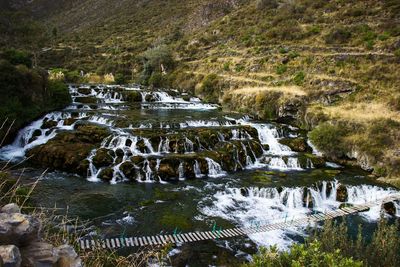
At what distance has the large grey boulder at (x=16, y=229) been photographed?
3.50 meters

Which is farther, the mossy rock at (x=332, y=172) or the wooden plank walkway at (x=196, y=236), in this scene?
the mossy rock at (x=332, y=172)

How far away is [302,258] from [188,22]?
6982 cm

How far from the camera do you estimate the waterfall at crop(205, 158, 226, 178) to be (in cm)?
1939

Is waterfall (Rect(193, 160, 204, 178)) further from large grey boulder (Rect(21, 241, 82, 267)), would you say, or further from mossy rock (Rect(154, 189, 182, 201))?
large grey boulder (Rect(21, 241, 82, 267))

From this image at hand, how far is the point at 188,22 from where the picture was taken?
7119 centimetres

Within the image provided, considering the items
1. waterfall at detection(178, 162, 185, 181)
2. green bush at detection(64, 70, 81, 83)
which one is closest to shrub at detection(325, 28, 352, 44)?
waterfall at detection(178, 162, 185, 181)

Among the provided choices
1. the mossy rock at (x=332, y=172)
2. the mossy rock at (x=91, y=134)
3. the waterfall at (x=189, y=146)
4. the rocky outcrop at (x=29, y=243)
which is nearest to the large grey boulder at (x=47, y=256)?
the rocky outcrop at (x=29, y=243)

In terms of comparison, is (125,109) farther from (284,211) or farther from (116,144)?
(284,211)

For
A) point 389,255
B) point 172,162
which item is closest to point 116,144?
A: point 172,162

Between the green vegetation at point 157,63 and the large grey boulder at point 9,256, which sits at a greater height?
the green vegetation at point 157,63

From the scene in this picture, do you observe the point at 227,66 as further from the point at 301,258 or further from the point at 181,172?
the point at 301,258

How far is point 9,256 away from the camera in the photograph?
3.02 metres

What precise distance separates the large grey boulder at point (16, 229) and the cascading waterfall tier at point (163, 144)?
14.6 m

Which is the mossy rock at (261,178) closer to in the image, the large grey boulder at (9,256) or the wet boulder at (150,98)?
the large grey boulder at (9,256)
